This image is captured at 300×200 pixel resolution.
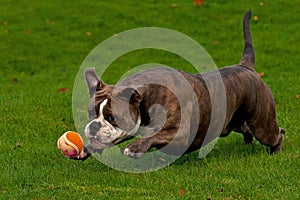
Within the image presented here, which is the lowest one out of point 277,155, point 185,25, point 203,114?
point 185,25

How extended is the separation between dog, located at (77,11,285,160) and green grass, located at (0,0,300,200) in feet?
1.10

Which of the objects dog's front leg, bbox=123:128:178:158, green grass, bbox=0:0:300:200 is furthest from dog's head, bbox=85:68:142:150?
green grass, bbox=0:0:300:200

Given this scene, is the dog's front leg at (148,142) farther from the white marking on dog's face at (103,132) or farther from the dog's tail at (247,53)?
the dog's tail at (247,53)

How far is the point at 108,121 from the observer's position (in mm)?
6258

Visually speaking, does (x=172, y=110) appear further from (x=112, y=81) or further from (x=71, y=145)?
(x=112, y=81)

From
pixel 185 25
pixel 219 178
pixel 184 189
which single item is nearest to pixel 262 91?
pixel 219 178

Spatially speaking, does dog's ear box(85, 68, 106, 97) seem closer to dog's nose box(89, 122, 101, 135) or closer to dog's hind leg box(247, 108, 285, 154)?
dog's nose box(89, 122, 101, 135)

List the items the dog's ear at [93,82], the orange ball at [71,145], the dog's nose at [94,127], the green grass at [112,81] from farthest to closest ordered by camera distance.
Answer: the orange ball at [71,145]
the dog's ear at [93,82]
the dog's nose at [94,127]
the green grass at [112,81]

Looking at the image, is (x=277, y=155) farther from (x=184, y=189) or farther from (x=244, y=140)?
(x=184, y=189)

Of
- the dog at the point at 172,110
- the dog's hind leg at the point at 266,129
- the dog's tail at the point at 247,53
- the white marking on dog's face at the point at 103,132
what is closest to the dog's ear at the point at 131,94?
the dog at the point at 172,110

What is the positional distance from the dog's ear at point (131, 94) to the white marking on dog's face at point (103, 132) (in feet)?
0.59

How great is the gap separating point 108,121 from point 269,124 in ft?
7.23

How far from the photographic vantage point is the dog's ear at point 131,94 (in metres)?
6.24

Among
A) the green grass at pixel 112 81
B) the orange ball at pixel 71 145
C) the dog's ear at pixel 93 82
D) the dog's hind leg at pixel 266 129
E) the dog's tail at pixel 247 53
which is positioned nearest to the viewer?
the green grass at pixel 112 81
